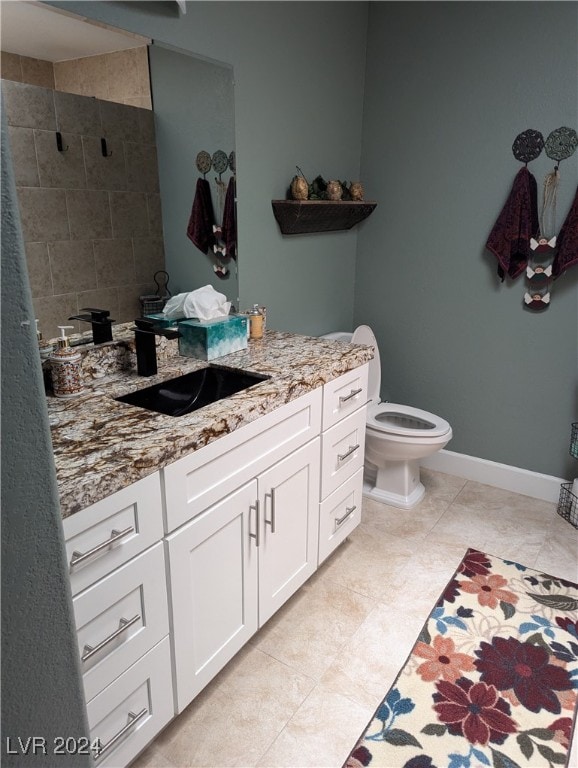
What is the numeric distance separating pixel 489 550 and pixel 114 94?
7.71 ft

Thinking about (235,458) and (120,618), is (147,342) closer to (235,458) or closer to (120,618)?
(235,458)

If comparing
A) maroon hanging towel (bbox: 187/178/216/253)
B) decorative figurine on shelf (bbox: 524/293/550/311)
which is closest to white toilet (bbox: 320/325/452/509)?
decorative figurine on shelf (bbox: 524/293/550/311)

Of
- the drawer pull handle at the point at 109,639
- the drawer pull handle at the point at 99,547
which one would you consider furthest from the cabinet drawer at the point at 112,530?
the drawer pull handle at the point at 109,639

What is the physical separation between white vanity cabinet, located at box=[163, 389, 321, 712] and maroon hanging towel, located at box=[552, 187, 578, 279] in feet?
4.88

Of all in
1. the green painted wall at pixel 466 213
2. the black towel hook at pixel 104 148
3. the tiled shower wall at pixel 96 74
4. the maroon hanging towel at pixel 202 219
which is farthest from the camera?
the green painted wall at pixel 466 213

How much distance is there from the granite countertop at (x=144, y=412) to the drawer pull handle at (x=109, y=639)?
345mm

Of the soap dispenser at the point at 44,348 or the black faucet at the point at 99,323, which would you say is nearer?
the soap dispenser at the point at 44,348

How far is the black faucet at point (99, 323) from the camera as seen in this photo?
171cm

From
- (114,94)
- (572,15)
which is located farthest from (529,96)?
(114,94)

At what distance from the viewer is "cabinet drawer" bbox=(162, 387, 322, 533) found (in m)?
1.35

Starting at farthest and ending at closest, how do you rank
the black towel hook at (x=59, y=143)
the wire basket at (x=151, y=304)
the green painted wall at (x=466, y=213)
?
the green painted wall at (x=466, y=213)
the wire basket at (x=151, y=304)
the black towel hook at (x=59, y=143)

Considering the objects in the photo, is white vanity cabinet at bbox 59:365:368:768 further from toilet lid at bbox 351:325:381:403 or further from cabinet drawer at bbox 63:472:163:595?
toilet lid at bbox 351:325:381:403

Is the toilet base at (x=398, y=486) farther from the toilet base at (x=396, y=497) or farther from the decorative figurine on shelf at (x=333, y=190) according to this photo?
the decorative figurine on shelf at (x=333, y=190)

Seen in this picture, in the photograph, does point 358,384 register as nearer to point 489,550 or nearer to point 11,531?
point 489,550
